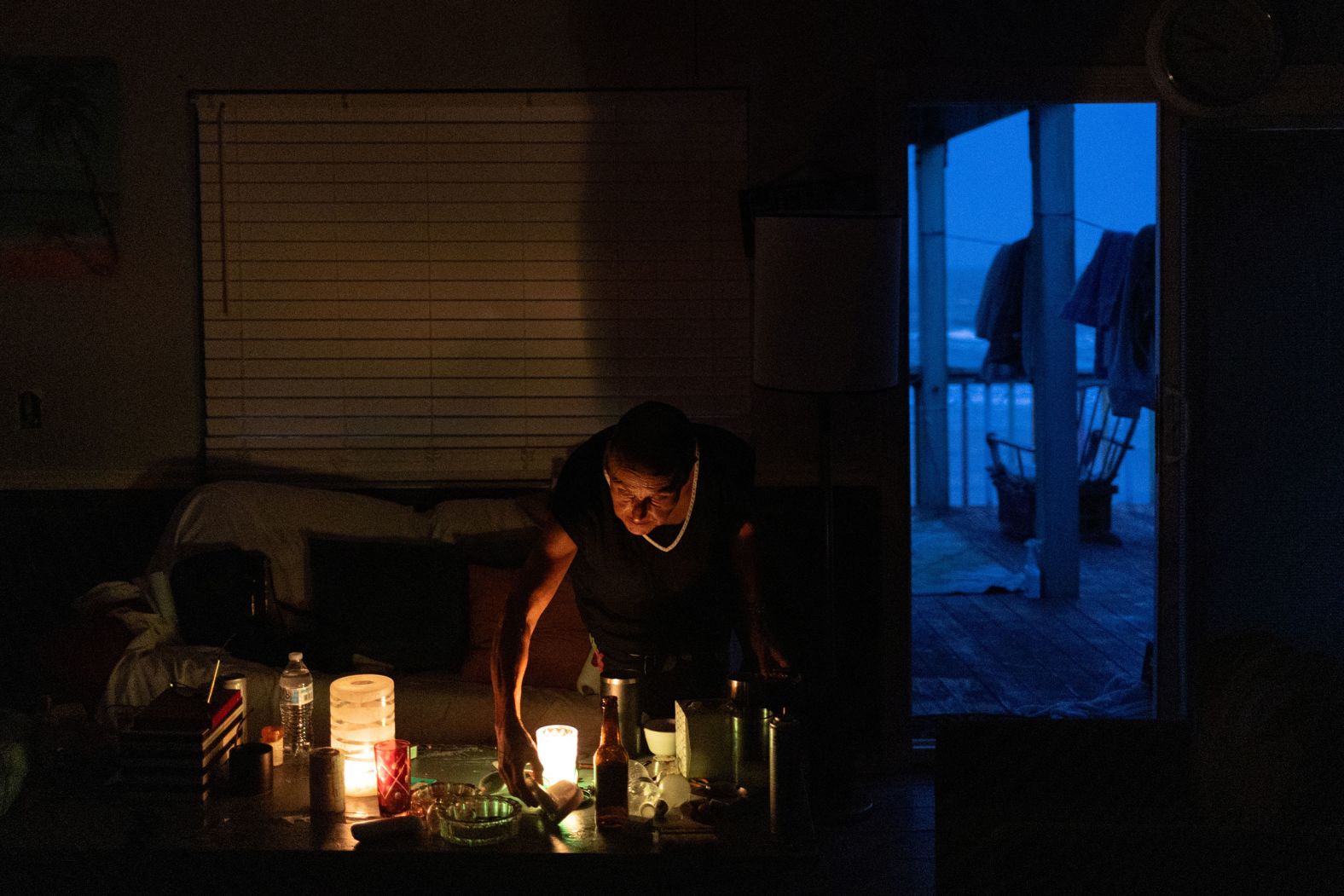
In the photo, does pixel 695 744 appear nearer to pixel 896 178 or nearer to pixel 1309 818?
pixel 1309 818

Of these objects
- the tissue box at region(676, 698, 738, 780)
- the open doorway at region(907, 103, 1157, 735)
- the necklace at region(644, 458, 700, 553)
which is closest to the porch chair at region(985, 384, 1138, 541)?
the open doorway at region(907, 103, 1157, 735)

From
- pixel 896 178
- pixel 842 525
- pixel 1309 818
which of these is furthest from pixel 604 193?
pixel 1309 818

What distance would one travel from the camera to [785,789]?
2.31 m

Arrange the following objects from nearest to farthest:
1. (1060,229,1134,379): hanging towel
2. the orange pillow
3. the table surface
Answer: the table surface
the orange pillow
(1060,229,1134,379): hanging towel

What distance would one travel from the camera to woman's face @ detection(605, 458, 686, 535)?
8.54 feet

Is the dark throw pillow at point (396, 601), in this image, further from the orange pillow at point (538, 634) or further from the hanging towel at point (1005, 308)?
the hanging towel at point (1005, 308)

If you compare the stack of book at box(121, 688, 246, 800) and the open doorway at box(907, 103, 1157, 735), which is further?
the open doorway at box(907, 103, 1157, 735)

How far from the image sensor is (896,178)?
166 inches

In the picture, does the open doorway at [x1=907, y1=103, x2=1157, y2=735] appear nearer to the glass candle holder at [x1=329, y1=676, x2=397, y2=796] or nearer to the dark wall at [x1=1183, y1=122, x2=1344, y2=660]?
the dark wall at [x1=1183, y1=122, x2=1344, y2=660]

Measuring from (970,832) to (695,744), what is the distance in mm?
604

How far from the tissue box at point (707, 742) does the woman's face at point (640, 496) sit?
0.41 metres

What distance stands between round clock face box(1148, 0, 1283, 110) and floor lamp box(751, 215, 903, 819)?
4.08 ft

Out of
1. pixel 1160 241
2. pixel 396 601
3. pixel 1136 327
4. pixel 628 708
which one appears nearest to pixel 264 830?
pixel 628 708

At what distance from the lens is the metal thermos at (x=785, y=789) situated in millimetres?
2307
